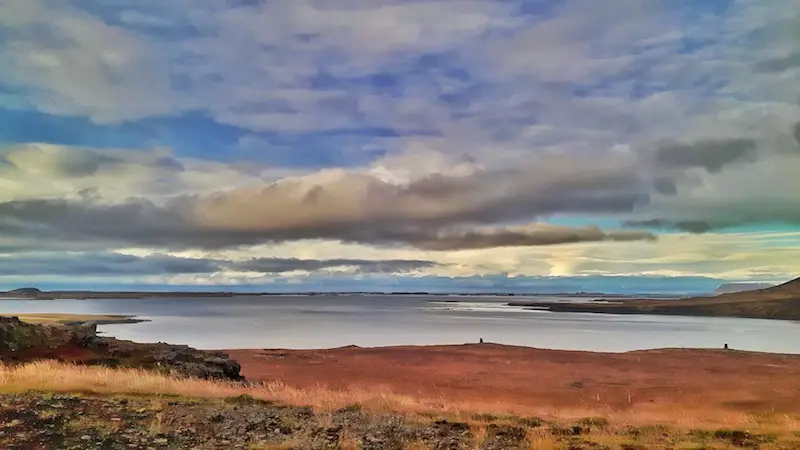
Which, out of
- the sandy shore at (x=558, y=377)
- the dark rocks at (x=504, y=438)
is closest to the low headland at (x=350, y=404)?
the dark rocks at (x=504, y=438)

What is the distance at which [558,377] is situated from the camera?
40281 millimetres

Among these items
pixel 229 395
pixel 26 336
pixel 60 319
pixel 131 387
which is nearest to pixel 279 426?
pixel 229 395

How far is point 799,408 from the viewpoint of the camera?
1114 inches

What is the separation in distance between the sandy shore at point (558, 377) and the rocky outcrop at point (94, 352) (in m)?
5.78

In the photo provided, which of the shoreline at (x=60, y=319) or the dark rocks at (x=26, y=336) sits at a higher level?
the dark rocks at (x=26, y=336)

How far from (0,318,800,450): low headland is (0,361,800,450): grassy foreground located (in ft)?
0.15

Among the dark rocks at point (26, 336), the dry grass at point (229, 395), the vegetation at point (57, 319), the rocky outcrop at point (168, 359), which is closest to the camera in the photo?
the dry grass at point (229, 395)

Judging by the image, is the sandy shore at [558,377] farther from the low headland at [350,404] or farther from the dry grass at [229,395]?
the dry grass at [229,395]

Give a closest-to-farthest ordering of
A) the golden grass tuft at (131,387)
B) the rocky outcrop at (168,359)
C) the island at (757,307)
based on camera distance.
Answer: the golden grass tuft at (131,387), the rocky outcrop at (168,359), the island at (757,307)

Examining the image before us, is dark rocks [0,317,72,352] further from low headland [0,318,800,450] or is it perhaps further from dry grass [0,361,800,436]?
dry grass [0,361,800,436]

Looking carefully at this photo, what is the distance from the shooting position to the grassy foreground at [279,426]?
1258cm

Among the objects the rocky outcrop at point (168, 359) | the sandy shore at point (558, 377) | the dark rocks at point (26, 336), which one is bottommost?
the sandy shore at point (558, 377)

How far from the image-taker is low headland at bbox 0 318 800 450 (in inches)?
516

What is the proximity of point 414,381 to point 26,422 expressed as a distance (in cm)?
2618
